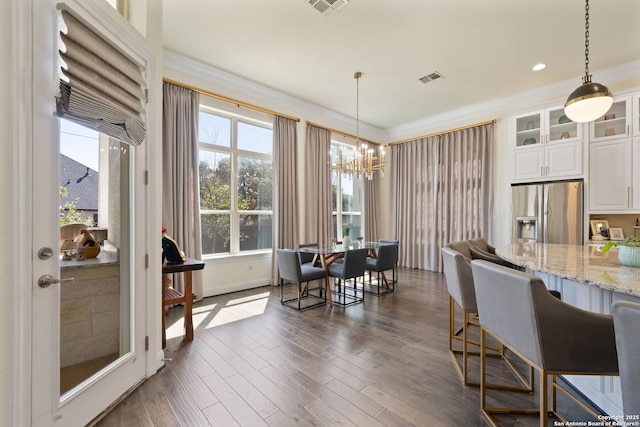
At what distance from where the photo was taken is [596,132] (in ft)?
13.1

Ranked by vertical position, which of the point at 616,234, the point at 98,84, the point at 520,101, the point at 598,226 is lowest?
the point at 616,234

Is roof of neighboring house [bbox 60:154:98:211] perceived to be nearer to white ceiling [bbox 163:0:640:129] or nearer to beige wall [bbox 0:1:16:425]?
beige wall [bbox 0:1:16:425]

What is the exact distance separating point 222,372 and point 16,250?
1562mm

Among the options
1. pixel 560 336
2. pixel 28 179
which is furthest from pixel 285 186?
pixel 560 336

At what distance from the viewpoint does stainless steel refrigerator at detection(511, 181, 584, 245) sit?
4.08 metres

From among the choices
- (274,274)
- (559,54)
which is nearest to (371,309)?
(274,274)

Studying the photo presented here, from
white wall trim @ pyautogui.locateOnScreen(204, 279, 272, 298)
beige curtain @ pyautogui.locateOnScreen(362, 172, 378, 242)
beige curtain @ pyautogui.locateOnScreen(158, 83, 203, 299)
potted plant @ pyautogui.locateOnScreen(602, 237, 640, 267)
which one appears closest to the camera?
potted plant @ pyautogui.locateOnScreen(602, 237, 640, 267)

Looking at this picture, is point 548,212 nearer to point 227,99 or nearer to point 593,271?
point 593,271

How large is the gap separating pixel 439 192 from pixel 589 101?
379cm

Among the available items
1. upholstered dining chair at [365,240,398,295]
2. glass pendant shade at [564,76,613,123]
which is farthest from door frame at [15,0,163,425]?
upholstered dining chair at [365,240,398,295]

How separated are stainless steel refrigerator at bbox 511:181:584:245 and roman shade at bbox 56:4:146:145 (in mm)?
5424

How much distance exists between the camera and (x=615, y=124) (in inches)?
154

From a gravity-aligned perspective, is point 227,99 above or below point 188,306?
above

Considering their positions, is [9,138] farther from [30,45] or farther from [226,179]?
[226,179]
